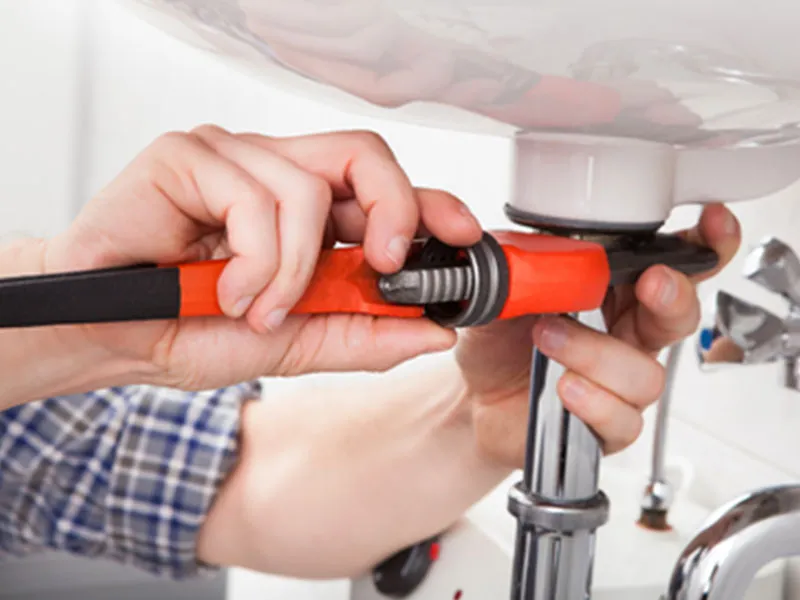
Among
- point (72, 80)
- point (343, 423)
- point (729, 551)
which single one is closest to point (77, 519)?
point (343, 423)

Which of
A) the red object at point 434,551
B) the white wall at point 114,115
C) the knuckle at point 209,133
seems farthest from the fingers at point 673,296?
the white wall at point 114,115

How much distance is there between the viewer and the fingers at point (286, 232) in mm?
370

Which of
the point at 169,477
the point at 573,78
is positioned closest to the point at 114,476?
the point at 169,477

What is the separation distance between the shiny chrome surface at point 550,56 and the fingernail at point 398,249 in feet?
0.18

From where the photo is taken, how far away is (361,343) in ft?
1.38

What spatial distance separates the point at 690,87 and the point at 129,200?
0.24m

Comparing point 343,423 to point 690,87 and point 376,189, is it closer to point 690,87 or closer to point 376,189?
point 376,189

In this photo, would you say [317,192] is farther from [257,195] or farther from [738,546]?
[738,546]

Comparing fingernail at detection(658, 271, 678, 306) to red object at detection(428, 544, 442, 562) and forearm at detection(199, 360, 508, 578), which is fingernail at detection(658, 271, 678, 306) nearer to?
forearm at detection(199, 360, 508, 578)

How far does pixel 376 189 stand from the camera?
40 centimetres

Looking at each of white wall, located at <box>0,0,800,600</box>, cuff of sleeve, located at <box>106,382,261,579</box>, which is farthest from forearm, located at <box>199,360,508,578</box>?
white wall, located at <box>0,0,800,600</box>

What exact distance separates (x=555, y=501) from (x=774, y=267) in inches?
8.9

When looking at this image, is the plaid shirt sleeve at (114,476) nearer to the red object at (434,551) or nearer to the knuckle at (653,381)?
the red object at (434,551)

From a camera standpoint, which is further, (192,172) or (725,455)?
(725,455)
